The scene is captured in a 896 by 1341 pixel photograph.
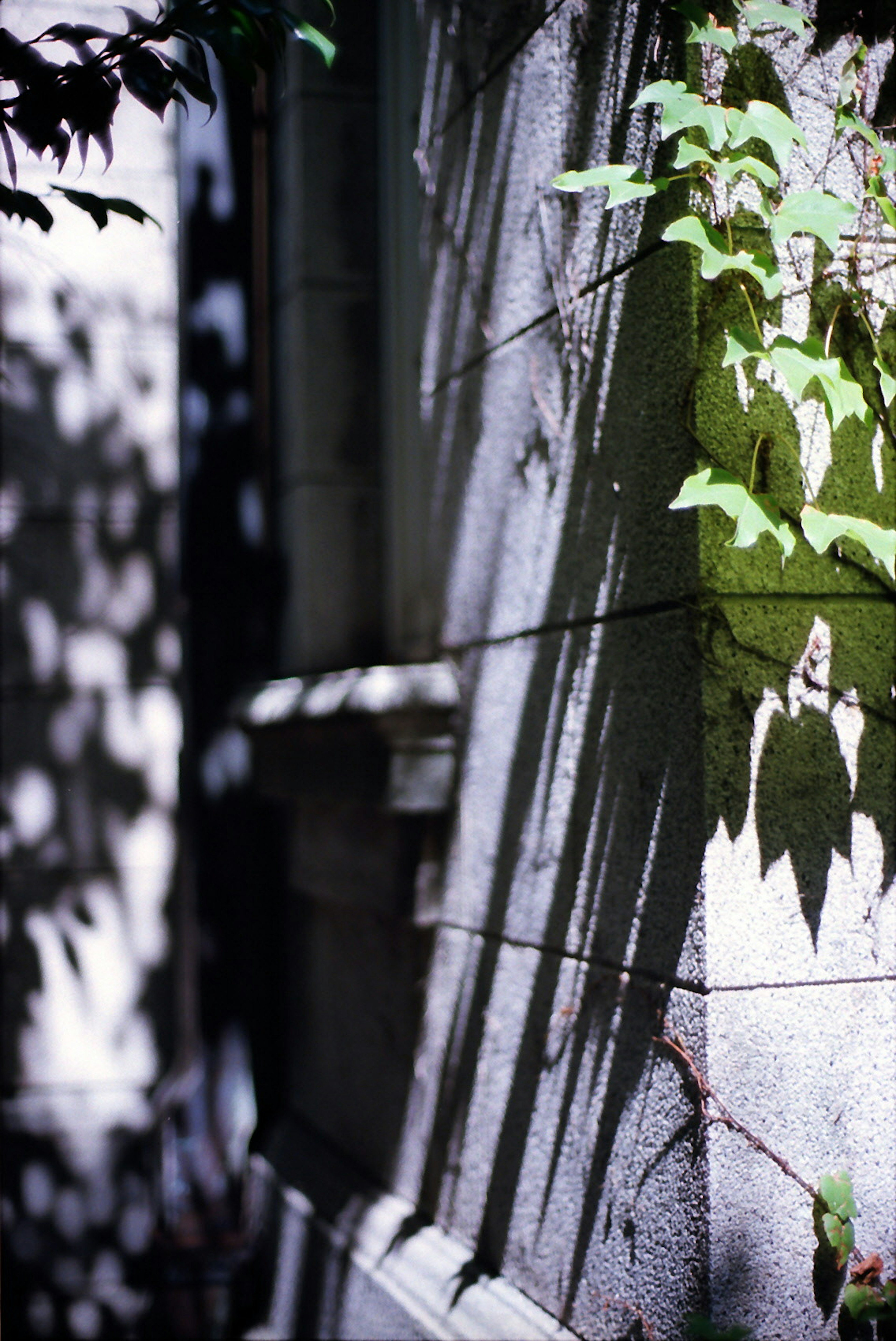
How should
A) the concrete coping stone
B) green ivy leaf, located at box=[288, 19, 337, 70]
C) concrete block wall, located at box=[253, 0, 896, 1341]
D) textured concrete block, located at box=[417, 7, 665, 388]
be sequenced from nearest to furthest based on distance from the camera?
green ivy leaf, located at box=[288, 19, 337, 70] < concrete block wall, located at box=[253, 0, 896, 1341] < textured concrete block, located at box=[417, 7, 665, 388] < the concrete coping stone

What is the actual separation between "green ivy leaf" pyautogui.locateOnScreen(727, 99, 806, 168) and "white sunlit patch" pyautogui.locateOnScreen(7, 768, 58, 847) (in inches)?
129

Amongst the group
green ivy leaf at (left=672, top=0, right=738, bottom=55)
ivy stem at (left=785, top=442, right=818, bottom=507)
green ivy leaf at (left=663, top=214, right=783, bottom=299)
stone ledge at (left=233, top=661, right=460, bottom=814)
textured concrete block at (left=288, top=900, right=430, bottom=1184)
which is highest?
green ivy leaf at (left=672, top=0, right=738, bottom=55)

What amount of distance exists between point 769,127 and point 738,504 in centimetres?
68

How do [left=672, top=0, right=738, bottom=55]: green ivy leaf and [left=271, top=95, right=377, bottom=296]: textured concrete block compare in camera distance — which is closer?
[left=672, top=0, right=738, bottom=55]: green ivy leaf

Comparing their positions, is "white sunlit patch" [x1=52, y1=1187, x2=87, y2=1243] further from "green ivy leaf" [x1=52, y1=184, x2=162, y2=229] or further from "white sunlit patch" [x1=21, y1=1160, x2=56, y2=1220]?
"green ivy leaf" [x1=52, y1=184, x2=162, y2=229]

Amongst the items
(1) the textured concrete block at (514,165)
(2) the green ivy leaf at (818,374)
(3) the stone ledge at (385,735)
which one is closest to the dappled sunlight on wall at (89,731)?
(3) the stone ledge at (385,735)

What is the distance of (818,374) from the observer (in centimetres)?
218

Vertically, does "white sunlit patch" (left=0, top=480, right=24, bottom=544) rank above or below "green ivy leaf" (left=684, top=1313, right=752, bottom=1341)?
above

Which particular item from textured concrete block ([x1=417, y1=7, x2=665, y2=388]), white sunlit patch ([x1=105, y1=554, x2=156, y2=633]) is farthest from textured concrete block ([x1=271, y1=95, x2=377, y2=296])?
white sunlit patch ([x1=105, y1=554, x2=156, y2=633])

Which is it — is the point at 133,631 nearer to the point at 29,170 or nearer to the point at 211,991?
the point at 211,991

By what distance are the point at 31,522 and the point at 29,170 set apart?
1276 mm

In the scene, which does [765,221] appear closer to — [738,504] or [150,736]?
[738,504]

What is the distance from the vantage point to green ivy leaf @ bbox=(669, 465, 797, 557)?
6.99 feet

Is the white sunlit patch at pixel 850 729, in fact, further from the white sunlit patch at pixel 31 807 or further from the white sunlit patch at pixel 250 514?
the white sunlit patch at pixel 31 807
